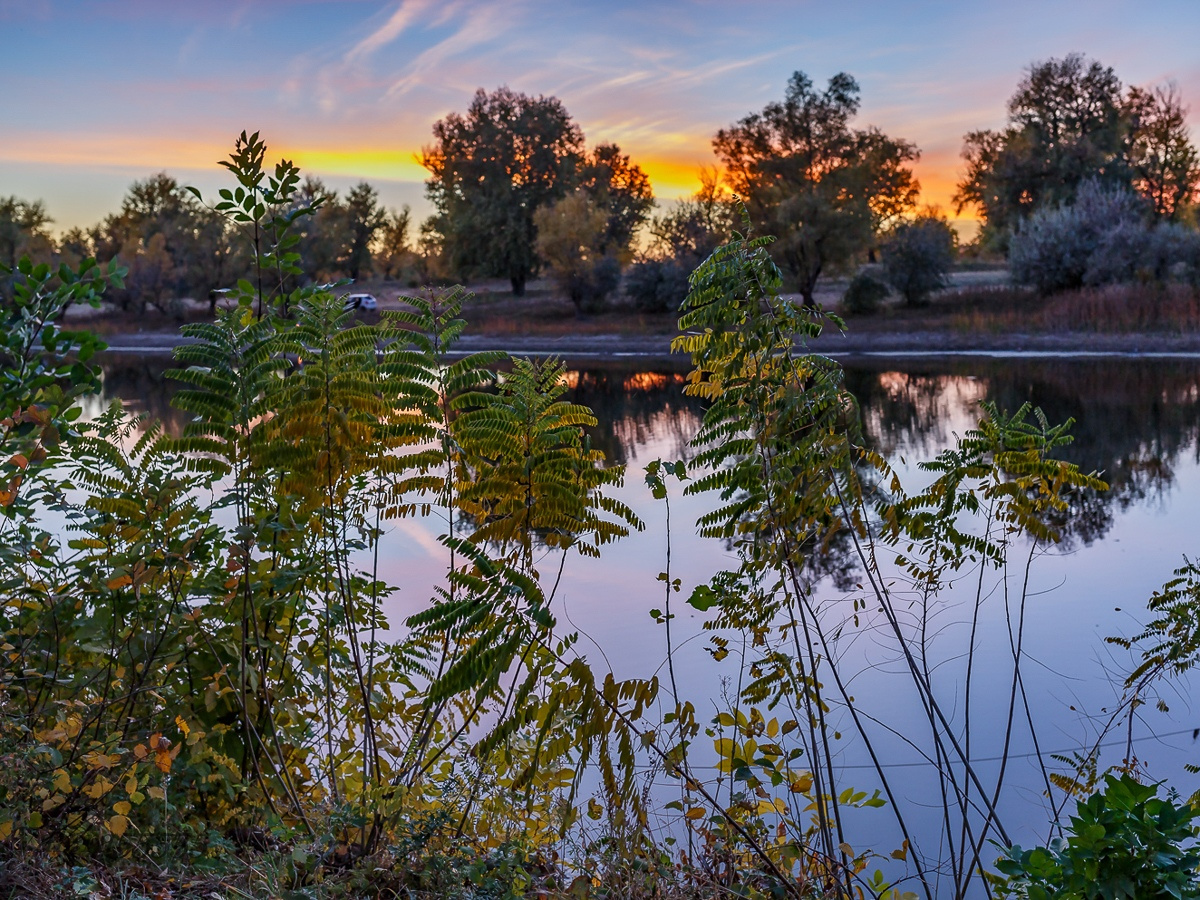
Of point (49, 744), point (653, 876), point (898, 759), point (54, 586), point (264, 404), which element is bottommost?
point (898, 759)

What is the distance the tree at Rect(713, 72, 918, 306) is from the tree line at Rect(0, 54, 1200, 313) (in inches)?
3.4

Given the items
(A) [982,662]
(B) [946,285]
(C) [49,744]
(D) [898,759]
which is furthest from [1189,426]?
(B) [946,285]

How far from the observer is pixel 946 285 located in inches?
1845

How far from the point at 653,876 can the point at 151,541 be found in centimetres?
244

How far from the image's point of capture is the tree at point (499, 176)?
2452 inches

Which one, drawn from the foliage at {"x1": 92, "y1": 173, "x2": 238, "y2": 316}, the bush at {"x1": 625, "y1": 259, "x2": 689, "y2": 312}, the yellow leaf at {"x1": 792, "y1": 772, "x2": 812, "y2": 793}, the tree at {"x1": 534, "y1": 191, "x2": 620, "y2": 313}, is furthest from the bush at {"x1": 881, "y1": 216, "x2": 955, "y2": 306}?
the yellow leaf at {"x1": 792, "y1": 772, "x2": 812, "y2": 793}

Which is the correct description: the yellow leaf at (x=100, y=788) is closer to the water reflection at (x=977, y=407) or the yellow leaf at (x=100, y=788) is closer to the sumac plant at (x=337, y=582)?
the sumac plant at (x=337, y=582)

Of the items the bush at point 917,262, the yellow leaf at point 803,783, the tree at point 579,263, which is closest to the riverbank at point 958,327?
the bush at point 917,262

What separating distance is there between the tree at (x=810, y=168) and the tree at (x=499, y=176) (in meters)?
17.0

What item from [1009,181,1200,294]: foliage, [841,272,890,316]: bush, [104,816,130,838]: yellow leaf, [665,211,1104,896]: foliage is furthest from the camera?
[841,272,890,316]: bush

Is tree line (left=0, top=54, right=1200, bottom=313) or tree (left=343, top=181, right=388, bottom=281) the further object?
tree (left=343, top=181, right=388, bottom=281)

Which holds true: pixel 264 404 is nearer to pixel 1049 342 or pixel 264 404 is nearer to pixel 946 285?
pixel 1049 342

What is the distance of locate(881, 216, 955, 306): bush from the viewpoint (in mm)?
45812

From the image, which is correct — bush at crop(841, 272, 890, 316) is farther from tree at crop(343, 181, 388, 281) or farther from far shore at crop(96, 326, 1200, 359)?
tree at crop(343, 181, 388, 281)
